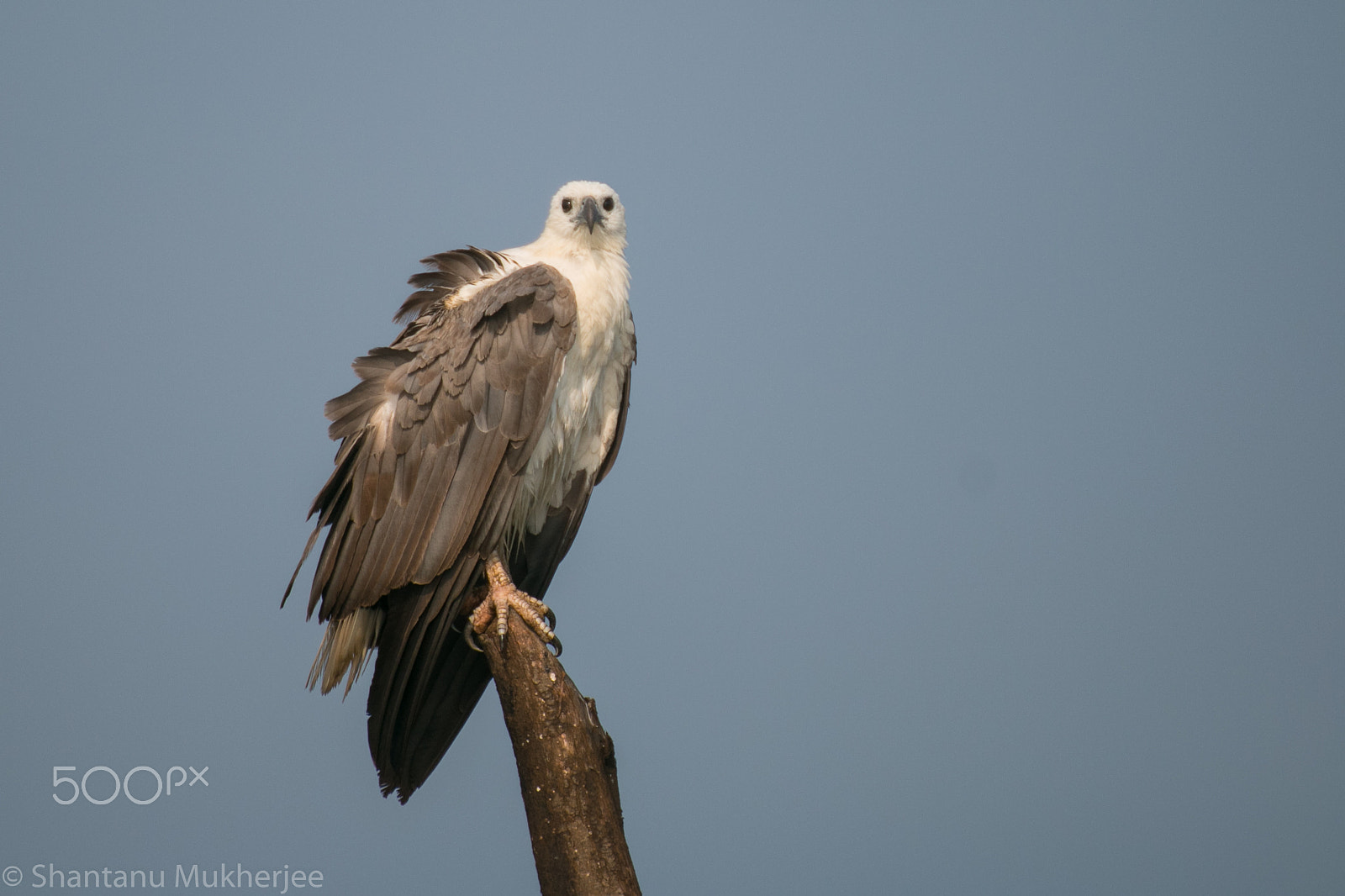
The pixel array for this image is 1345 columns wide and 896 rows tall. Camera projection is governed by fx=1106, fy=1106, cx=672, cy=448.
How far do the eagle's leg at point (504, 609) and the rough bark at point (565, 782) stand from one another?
0.42 feet

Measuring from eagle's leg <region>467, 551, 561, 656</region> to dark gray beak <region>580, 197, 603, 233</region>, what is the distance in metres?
1.37

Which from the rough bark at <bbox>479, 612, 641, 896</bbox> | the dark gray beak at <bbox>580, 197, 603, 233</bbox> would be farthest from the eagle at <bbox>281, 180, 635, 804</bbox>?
the rough bark at <bbox>479, 612, 641, 896</bbox>

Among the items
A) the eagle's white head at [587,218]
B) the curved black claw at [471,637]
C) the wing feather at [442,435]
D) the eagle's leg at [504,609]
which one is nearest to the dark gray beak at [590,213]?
the eagle's white head at [587,218]

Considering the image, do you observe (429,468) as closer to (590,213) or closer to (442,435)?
(442,435)

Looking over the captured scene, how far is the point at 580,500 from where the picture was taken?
14.8ft

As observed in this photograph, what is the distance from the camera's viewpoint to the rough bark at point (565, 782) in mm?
3566

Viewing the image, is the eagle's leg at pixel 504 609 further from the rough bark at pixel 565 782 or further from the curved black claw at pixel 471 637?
the rough bark at pixel 565 782

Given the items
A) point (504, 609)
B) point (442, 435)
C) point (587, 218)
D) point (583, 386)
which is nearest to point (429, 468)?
point (442, 435)

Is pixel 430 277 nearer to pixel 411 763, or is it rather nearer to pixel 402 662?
pixel 402 662

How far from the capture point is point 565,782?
11.8ft

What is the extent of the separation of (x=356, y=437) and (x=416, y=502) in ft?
1.24

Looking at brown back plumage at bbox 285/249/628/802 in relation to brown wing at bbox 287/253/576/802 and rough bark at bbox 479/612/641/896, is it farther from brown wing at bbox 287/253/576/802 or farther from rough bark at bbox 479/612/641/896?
rough bark at bbox 479/612/641/896

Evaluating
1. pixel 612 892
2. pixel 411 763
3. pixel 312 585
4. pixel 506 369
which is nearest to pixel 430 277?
pixel 506 369

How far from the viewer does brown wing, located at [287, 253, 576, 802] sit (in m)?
3.98
